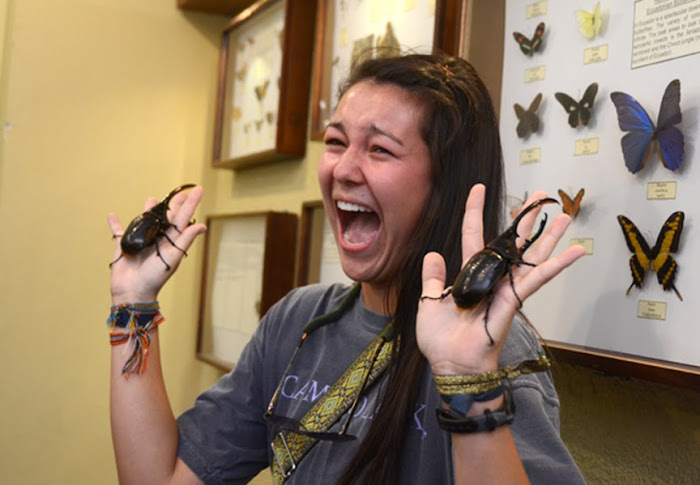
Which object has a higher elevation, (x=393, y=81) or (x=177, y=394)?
(x=393, y=81)

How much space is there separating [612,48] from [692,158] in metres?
0.18

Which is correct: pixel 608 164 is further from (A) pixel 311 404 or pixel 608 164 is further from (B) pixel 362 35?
(B) pixel 362 35

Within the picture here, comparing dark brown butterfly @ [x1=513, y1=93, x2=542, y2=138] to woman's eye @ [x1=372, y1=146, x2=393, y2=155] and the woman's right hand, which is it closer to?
woman's eye @ [x1=372, y1=146, x2=393, y2=155]

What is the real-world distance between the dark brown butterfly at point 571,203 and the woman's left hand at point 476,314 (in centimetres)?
29

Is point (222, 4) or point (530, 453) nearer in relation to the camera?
point (530, 453)

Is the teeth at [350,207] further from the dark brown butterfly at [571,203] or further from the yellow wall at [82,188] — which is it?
the yellow wall at [82,188]

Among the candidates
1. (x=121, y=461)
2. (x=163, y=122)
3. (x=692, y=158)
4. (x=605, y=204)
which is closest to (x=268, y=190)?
(x=163, y=122)

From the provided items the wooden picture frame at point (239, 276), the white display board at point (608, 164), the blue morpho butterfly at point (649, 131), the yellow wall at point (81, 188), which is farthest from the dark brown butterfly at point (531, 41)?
the yellow wall at point (81, 188)

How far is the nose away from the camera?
0.89 metres

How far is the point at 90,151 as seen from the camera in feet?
6.04

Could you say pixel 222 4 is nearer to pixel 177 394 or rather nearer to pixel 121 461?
pixel 177 394

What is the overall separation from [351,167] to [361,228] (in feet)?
0.29

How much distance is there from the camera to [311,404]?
92cm

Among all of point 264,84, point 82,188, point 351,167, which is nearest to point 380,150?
point 351,167
